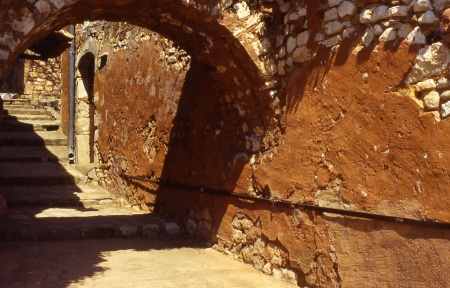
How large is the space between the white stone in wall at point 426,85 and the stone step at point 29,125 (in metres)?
9.70

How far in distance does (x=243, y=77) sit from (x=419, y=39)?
1.94 m

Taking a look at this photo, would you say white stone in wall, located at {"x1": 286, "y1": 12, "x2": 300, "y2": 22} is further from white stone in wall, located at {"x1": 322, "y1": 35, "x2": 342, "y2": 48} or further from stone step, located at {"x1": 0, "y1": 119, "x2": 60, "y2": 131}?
stone step, located at {"x1": 0, "y1": 119, "x2": 60, "y2": 131}

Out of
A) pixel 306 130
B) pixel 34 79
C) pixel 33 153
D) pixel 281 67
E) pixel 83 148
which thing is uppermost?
pixel 34 79

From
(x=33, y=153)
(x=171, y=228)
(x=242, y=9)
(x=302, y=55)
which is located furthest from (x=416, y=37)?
(x=33, y=153)

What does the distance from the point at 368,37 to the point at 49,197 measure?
218 inches

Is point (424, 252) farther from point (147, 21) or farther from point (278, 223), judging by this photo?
point (147, 21)

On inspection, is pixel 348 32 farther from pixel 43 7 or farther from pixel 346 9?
pixel 43 7

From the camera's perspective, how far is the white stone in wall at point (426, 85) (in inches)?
135

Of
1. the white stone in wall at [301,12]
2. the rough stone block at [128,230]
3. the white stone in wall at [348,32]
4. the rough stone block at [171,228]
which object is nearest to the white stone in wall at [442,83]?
the white stone in wall at [348,32]

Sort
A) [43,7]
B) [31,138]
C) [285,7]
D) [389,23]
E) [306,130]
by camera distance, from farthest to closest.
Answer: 1. [31,138]
2. [285,7]
3. [306,130]
4. [43,7]
5. [389,23]

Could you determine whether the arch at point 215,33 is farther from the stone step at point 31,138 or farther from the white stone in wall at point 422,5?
the stone step at point 31,138

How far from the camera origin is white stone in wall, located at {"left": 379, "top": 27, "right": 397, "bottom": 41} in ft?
12.0

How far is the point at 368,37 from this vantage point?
151 inches

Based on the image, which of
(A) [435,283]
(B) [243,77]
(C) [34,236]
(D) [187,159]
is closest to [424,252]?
(A) [435,283]
